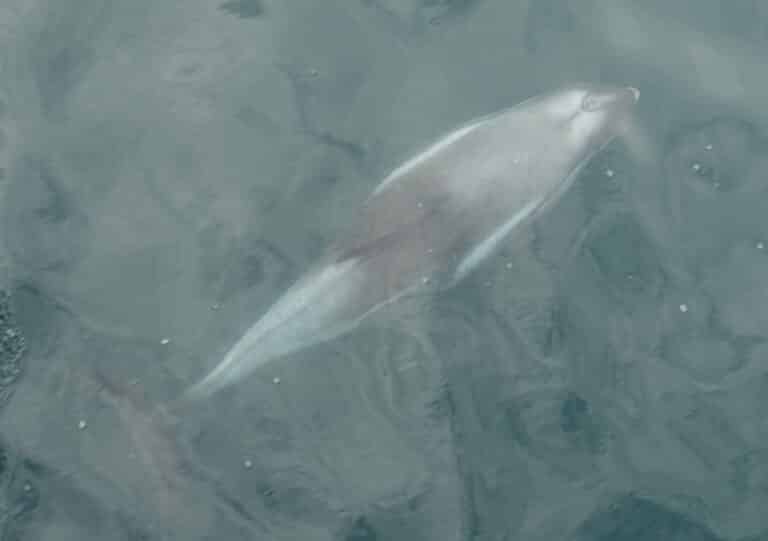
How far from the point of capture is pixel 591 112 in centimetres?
949

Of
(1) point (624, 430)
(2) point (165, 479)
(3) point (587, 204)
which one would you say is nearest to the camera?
(2) point (165, 479)

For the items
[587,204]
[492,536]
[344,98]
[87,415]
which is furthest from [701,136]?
[87,415]

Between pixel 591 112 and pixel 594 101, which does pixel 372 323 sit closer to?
pixel 591 112

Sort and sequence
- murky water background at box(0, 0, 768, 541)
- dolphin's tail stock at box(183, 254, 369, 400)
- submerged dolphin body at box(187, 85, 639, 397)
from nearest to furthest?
murky water background at box(0, 0, 768, 541) < dolphin's tail stock at box(183, 254, 369, 400) < submerged dolphin body at box(187, 85, 639, 397)

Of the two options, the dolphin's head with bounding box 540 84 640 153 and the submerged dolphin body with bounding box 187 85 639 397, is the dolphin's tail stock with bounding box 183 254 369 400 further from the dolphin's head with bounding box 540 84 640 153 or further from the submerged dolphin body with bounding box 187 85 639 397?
the dolphin's head with bounding box 540 84 640 153

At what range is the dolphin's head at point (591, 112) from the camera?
31.0 ft

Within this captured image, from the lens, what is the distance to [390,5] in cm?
991

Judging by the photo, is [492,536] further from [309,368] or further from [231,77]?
[231,77]

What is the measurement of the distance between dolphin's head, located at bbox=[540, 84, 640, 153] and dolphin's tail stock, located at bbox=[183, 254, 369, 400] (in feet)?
7.26

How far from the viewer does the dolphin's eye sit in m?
9.52

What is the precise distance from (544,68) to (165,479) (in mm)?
4789

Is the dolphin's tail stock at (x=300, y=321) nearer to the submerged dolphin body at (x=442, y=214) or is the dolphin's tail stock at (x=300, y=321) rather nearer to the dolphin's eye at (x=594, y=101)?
the submerged dolphin body at (x=442, y=214)

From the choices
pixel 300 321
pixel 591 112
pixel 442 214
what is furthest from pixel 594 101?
pixel 300 321

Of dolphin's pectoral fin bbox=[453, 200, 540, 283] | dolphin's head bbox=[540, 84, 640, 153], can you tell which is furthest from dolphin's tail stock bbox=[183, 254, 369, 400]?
dolphin's head bbox=[540, 84, 640, 153]
